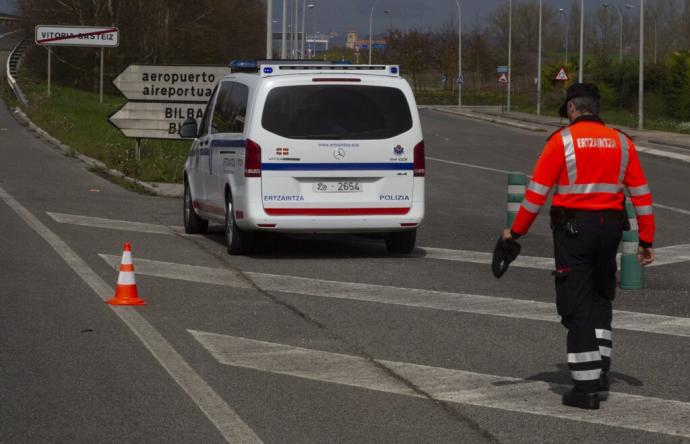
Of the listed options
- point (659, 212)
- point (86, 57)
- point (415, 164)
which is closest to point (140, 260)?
point (415, 164)

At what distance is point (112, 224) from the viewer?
16953 millimetres

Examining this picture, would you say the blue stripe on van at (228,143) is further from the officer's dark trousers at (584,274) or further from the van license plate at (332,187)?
the officer's dark trousers at (584,274)

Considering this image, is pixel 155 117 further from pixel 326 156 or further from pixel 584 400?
pixel 584 400

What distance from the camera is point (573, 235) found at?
7.38 metres

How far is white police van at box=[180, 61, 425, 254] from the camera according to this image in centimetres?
1366

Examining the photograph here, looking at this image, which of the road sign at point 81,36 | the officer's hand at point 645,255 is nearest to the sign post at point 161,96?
the road sign at point 81,36

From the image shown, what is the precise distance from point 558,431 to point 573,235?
3.82ft

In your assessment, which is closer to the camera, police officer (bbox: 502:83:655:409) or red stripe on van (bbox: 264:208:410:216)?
police officer (bbox: 502:83:655:409)

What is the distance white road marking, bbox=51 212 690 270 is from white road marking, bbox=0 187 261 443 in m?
3.09

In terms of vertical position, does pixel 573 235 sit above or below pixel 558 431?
above

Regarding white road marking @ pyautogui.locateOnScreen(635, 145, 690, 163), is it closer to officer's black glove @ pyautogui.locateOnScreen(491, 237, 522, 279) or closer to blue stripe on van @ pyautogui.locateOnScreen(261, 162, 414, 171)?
blue stripe on van @ pyautogui.locateOnScreen(261, 162, 414, 171)

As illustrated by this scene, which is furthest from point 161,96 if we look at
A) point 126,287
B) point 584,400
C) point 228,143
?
point 584,400

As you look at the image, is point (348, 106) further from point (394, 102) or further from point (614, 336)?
point (614, 336)

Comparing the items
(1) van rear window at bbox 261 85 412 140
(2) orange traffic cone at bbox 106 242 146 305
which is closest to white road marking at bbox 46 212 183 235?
(1) van rear window at bbox 261 85 412 140
